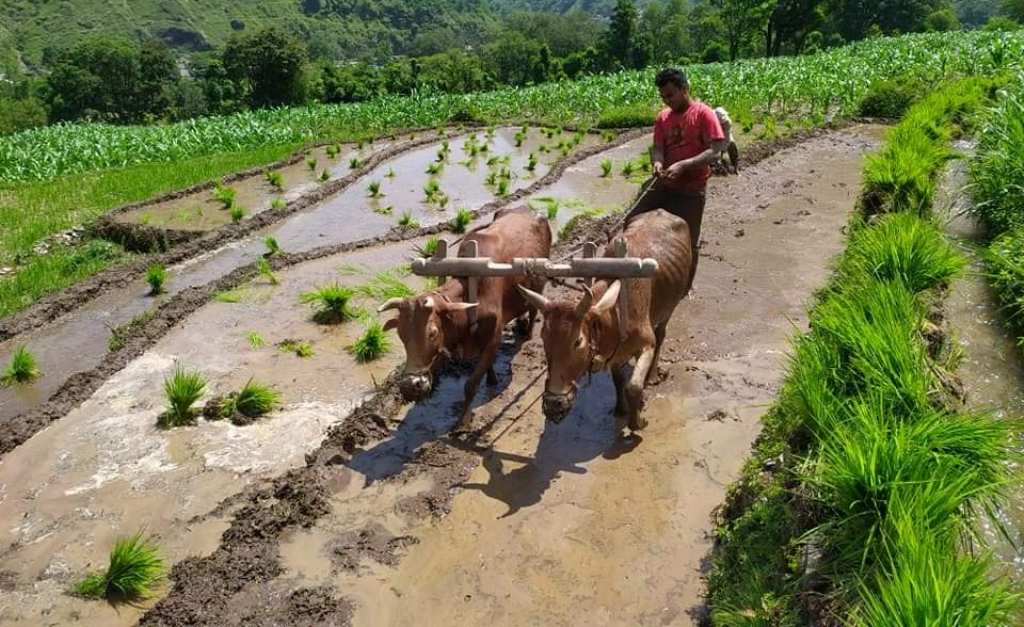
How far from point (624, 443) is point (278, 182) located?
13210 millimetres

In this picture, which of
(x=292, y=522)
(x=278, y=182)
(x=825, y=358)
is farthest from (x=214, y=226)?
(x=825, y=358)

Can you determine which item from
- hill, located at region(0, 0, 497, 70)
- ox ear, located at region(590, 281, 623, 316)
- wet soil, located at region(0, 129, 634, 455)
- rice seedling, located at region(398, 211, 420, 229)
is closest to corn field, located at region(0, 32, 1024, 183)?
wet soil, located at region(0, 129, 634, 455)

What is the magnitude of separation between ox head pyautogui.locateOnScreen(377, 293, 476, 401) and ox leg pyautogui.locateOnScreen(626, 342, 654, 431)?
145 centimetres

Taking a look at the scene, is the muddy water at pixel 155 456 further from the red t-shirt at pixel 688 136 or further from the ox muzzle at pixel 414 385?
the red t-shirt at pixel 688 136

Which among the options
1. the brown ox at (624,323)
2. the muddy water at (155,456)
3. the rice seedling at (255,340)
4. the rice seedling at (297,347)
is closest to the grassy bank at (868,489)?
the brown ox at (624,323)

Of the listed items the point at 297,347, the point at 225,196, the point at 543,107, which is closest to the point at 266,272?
the point at 297,347

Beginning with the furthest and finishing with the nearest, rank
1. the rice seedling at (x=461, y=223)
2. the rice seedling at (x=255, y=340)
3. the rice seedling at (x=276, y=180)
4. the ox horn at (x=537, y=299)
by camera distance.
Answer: the rice seedling at (x=276, y=180) < the rice seedling at (x=461, y=223) < the rice seedling at (x=255, y=340) < the ox horn at (x=537, y=299)

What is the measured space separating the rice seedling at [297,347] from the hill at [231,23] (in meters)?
130

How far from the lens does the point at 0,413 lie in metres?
6.90

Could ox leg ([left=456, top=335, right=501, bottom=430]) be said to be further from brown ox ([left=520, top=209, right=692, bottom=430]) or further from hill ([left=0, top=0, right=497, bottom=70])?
hill ([left=0, top=0, right=497, bottom=70])

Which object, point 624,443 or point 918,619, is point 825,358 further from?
A: point 918,619

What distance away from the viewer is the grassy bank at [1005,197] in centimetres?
538

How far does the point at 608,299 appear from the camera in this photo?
194 inches

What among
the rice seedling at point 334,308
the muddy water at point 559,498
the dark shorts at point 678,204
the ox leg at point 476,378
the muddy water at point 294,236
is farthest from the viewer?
the rice seedling at point 334,308
